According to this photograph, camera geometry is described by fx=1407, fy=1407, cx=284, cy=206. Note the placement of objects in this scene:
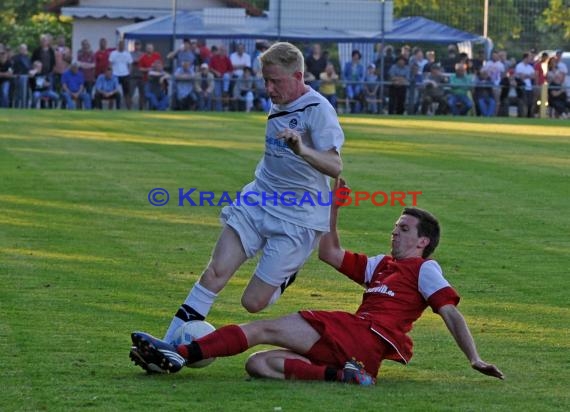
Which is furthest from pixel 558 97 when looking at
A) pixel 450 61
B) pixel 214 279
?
pixel 214 279

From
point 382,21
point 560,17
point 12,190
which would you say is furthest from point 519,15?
point 12,190

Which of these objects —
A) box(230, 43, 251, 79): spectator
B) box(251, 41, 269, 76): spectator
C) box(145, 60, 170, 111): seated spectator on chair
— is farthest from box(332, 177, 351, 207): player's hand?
box(230, 43, 251, 79): spectator

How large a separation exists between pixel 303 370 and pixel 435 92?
3152cm

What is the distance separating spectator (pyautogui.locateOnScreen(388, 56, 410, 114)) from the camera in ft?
127

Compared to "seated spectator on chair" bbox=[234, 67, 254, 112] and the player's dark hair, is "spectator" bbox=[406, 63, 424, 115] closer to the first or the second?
"seated spectator on chair" bbox=[234, 67, 254, 112]

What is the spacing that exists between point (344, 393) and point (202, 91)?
30778 millimetres

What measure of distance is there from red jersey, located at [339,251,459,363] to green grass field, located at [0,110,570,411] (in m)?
0.27

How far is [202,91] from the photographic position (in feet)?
124

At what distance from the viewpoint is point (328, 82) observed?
123 feet

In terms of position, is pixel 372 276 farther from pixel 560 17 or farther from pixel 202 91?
pixel 560 17

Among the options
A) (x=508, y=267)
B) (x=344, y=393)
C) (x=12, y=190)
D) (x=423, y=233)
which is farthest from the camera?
(x=12, y=190)

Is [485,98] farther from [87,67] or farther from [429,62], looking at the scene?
[87,67]

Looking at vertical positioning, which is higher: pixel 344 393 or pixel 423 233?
pixel 423 233

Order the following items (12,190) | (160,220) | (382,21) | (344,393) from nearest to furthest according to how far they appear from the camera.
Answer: (344,393), (160,220), (12,190), (382,21)
